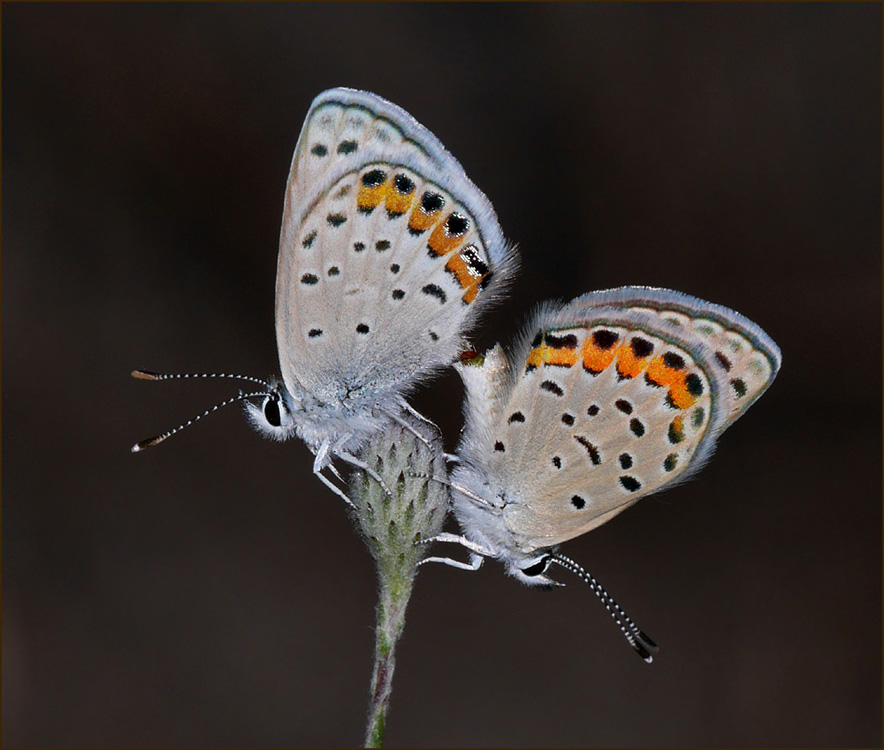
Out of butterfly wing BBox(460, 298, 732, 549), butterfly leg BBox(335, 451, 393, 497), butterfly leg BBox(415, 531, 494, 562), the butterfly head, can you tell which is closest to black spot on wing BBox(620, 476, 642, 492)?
butterfly wing BBox(460, 298, 732, 549)

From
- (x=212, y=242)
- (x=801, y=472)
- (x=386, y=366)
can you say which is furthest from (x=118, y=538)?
(x=801, y=472)

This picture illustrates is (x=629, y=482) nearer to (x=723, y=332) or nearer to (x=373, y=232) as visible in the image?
(x=723, y=332)

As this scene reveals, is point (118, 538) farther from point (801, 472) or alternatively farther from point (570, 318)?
point (801, 472)

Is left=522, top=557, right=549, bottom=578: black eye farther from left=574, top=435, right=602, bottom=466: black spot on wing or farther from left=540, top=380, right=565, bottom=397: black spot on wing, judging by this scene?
left=540, top=380, right=565, bottom=397: black spot on wing

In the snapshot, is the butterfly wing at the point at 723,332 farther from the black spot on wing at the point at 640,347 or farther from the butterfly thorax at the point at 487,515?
the butterfly thorax at the point at 487,515

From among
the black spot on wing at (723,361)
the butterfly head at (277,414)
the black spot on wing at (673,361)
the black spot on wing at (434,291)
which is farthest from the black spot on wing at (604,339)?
the butterfly head at (277,414)

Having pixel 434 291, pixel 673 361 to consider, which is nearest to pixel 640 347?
pixel 673 361

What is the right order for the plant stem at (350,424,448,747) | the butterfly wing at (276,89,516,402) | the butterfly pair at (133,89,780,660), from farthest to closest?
the butterfly wing at (276,89,516,402) → the butterfly pair at (133,89,780,660) → the plant stem at (350,424,448,747)
